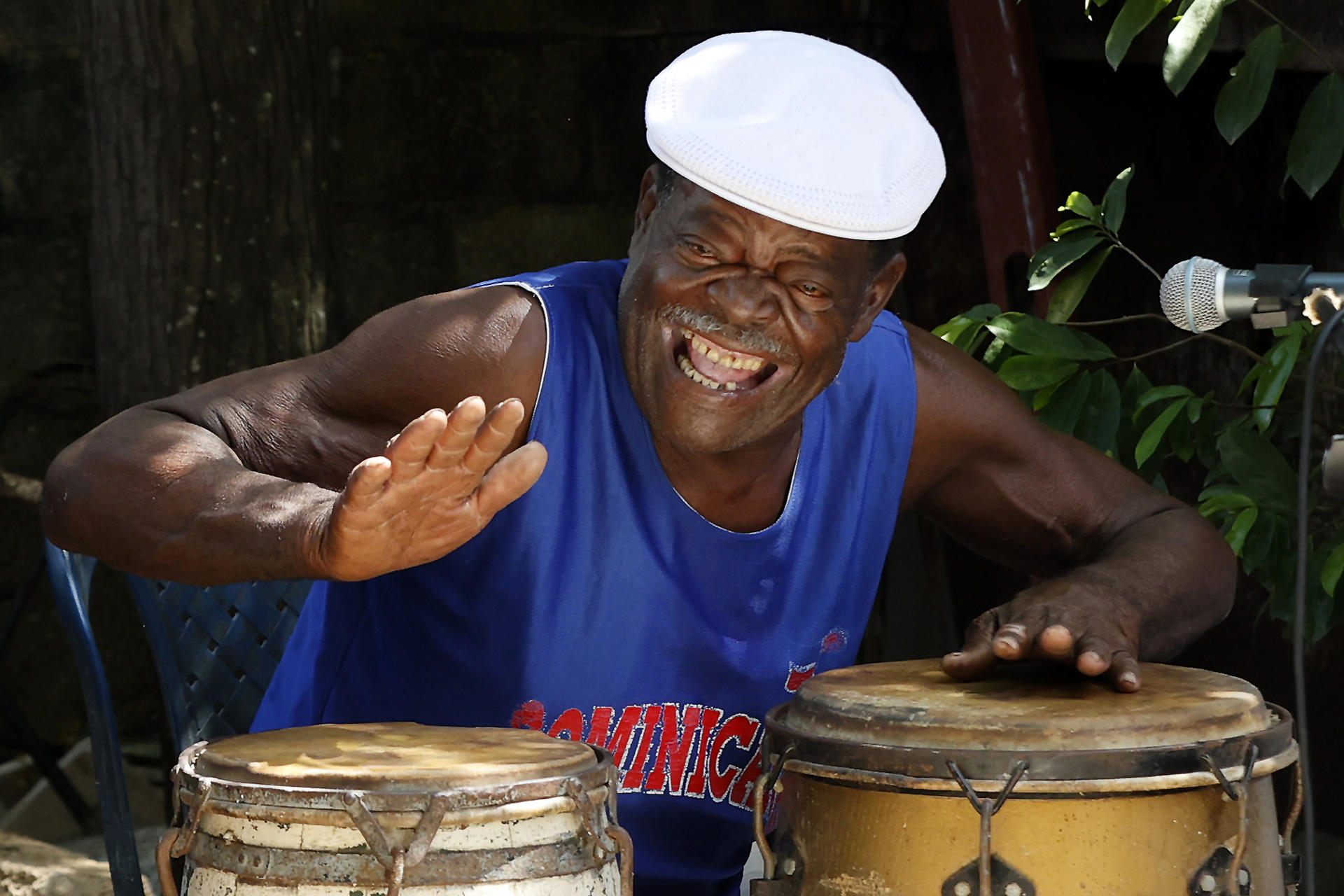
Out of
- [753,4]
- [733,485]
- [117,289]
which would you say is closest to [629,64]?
[753,4]

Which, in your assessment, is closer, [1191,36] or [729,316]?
[729,316]

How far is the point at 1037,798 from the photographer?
1.82 m

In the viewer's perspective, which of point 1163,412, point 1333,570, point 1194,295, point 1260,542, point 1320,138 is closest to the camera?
point 1194,295

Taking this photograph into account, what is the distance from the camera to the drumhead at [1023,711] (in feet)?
6.04

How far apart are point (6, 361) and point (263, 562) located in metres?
3.24

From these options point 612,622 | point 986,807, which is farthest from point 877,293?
point 986,807

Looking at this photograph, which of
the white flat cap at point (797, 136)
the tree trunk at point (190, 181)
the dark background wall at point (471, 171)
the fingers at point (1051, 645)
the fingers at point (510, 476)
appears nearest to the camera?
the fingers at point (510, 476)

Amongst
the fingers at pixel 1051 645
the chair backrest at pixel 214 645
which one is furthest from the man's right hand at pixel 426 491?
the chair backrest at pixel 214 645

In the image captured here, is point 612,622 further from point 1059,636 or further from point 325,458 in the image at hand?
point 1059,636

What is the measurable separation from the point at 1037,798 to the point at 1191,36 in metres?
1.42

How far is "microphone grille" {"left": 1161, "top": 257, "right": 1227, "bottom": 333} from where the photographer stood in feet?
6.94

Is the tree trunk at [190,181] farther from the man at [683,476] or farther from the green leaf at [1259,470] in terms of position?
the green leaf at [1259,470]

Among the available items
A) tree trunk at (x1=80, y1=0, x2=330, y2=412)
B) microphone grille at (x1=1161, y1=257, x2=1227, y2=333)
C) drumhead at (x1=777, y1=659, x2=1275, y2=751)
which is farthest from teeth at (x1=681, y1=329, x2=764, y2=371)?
tree trunk at (x1=80, y1=0, x2=330, y2=412)

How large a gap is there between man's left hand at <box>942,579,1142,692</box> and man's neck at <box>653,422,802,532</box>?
43 centimetres
